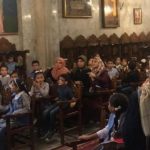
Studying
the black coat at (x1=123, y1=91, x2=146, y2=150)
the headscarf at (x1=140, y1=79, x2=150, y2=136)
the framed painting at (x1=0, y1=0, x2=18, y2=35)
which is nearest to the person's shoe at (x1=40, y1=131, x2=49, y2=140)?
the black coat at (x1=123, y1=91, x2=146, y2=150)

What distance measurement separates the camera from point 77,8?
1261 centimetres

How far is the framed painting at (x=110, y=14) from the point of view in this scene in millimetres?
13913

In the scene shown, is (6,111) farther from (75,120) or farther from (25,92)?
(75,120)

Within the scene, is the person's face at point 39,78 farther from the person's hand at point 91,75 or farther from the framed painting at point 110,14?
the framed painting at point 110,14

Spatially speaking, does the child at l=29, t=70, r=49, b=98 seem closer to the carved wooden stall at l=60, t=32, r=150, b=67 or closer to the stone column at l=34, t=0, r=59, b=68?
the stone column at l=34, t=0, r=59, b=68

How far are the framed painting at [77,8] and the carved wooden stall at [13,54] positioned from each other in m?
2.23

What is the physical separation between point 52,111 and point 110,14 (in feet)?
26.0

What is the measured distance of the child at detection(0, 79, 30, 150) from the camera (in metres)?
6.10

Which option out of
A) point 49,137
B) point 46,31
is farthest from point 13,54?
point 49,137

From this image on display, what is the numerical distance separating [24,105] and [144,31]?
1070 cm

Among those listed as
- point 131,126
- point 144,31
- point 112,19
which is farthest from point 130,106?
point 144,31

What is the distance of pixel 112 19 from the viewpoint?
14.4 metres

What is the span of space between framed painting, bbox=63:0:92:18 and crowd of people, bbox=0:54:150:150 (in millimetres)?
3088

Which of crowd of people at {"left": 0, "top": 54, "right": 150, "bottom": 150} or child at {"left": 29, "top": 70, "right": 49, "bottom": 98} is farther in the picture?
child at {"left": 29, "top": 70, "right": 49, "bottom": 98}
